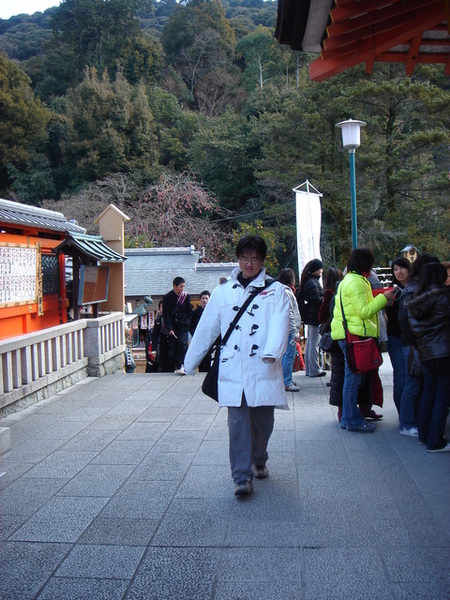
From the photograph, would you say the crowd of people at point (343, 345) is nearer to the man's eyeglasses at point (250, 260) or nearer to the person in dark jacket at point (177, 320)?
the man's eyeglasses at point (250, 260)

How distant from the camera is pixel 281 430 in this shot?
6316 millimetres

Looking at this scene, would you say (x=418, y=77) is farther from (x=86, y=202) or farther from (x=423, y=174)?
(x=86, y=202)

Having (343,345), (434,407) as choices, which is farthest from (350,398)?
(434,407)

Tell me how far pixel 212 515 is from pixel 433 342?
2.39m

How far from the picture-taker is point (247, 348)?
4402mm

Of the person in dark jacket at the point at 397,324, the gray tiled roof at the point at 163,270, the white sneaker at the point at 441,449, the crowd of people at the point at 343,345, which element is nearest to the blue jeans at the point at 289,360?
the crowd of people at the point at 343,345

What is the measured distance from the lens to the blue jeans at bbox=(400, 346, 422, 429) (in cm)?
582

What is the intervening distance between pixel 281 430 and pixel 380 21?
3878mm

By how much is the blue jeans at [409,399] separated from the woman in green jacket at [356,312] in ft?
1.09

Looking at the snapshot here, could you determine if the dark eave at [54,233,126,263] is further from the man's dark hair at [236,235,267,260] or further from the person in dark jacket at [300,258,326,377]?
the man's dark hair at [236,235,267,260]

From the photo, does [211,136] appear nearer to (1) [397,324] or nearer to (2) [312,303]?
(2) [312,303]

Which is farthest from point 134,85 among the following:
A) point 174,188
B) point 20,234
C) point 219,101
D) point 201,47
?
point 20,234

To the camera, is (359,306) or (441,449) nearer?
(441,449)

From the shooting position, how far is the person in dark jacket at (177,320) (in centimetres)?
1055
